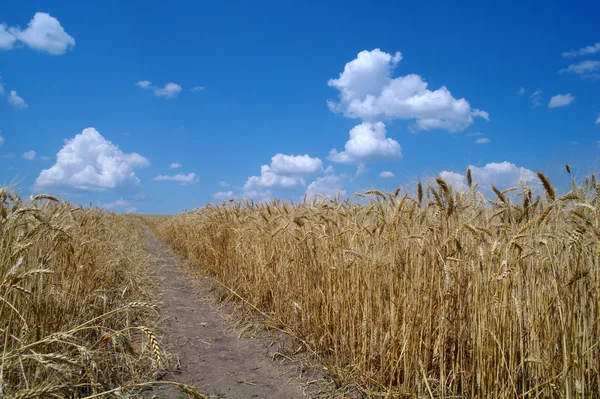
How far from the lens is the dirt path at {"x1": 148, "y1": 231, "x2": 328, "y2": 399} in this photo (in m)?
3.34

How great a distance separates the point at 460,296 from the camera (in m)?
2.61

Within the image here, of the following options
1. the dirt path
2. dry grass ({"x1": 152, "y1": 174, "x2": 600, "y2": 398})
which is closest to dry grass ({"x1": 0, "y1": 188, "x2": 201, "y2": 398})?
the dirt path

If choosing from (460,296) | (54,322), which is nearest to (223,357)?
(54,322)

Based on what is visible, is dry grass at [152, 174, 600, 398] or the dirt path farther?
the dirt path

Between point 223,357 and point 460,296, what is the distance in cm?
254

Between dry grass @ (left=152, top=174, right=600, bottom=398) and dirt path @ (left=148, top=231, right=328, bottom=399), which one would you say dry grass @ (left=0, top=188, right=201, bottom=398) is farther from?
dry grass @ (left=152, top=174, right=600, bottom=398)

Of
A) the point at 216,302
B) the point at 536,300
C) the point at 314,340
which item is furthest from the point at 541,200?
the point at 216,302

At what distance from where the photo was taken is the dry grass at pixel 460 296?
2229 millimetres

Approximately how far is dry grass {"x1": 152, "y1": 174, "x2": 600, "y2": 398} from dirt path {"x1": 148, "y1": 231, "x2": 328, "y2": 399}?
0.40 m

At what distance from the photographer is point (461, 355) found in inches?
98.2

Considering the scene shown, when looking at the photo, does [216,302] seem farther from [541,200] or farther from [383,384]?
[541,200]

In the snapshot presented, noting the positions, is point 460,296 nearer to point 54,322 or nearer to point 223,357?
point 223,357

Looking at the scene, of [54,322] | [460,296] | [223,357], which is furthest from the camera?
[223,357]

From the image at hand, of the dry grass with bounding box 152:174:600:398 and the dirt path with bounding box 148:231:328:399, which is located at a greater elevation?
the dry grass with bounding box 152:174:600:398
